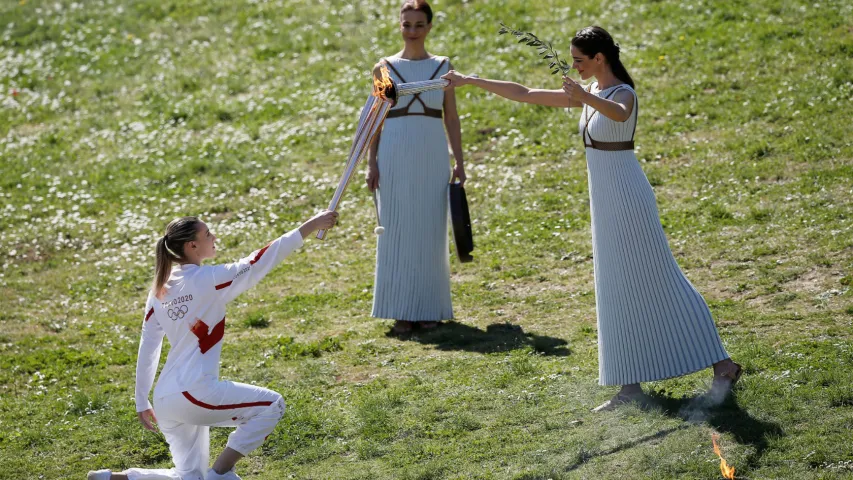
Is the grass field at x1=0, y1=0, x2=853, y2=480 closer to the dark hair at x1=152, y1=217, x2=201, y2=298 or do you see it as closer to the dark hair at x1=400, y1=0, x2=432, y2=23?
the dark hair at x1=152, y1=217, x2=201, y2=298

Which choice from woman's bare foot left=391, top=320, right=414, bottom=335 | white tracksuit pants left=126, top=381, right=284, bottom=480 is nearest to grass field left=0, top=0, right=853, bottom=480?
woman's bare foot left=391, top=320, right=414, bottom=335

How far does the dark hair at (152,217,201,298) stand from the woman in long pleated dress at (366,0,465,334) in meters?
3.64

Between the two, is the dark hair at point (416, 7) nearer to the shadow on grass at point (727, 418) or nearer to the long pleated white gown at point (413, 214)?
the long pleated white gown at point (413, 214)

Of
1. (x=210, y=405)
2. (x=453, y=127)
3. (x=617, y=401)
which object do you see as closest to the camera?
(x=210, y=405)

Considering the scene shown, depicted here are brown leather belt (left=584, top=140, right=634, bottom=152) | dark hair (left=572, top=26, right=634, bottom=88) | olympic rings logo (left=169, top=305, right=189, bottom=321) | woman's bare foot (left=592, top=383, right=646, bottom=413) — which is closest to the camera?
olympic rings logo (left=169, top=305, right=189, bottom=321)

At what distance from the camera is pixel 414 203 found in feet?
30.5

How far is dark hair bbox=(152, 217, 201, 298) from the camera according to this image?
5.76 metres

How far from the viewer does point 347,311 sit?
1011cm

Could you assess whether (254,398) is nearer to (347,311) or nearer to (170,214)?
(347,311)

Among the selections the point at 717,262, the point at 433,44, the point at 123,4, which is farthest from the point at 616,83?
the point at 123,4

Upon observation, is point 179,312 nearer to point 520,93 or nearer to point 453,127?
point 520,93

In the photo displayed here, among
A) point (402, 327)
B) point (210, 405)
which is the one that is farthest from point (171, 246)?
point (402, 327)

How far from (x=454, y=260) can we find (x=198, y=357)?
18.8 ft

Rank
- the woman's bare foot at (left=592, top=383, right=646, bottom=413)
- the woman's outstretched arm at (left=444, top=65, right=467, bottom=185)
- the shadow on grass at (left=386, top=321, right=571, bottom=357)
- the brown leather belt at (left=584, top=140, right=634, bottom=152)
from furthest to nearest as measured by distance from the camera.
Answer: the woman's outstretched arm at (left=444, top=65, right=467, bottom=185)
the shadow on grass at (left=386, top=321, right=571, bottom=357)
the woman's bare foot at (left=592, top=383, right=646, bottom=413)
the brown leather belt at (left=584, top=140, right=634, bottom=152)
